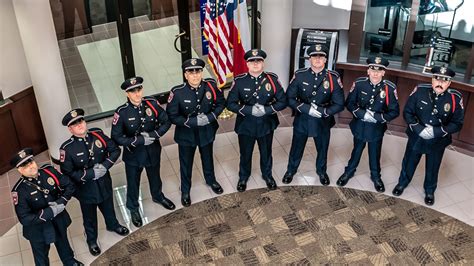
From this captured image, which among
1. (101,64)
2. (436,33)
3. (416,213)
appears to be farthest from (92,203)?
(436,33)

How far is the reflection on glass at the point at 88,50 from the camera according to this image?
25.9 ft

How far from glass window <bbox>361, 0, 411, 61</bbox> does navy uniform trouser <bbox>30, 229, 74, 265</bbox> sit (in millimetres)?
4693

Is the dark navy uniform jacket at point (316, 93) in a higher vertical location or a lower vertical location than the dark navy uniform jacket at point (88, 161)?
higher

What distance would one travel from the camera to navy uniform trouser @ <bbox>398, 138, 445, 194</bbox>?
6918mm

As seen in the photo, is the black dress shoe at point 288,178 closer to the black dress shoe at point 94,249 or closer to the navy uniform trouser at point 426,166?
the navy uniform trouser at point 426,166

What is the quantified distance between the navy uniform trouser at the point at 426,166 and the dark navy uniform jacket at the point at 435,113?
17 cm

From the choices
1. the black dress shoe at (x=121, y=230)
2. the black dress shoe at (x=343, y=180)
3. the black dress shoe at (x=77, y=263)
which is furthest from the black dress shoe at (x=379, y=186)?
the black dress shoe at (x=77, y=263)

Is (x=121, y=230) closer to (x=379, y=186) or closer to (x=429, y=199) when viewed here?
(x=379, y=186)

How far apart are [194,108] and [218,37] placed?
1.81 m

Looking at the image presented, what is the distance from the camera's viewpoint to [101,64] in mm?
8578

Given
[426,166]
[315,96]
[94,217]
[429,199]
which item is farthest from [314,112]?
[94,217]

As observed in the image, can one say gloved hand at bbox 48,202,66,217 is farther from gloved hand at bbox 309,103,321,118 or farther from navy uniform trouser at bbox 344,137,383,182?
navy uniform trouser at bbox 344,137,383,182

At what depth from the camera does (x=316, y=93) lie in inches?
269

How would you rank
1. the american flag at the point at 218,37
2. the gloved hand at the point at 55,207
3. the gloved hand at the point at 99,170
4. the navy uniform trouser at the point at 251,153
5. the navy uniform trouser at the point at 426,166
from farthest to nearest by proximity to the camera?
1. the american flag at the point at 218,37
2. the navy uniform trouser at the point at 251,153
3. the navy uniform trouser at the point at 426,166
4. the gloved hand at the point at 99,170
5. the gloved hand at the point at 55,207
